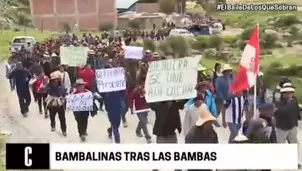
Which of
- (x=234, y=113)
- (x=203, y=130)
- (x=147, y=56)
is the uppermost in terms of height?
(x=147, y=56)

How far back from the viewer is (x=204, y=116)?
159 inches

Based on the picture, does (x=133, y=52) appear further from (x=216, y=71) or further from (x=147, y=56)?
(x=216, y=71)

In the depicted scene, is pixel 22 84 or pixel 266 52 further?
pixel 22 84

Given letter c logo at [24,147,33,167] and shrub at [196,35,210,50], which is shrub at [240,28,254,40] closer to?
shrub at [196,35,210,50]

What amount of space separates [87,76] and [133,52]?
1.05 ft

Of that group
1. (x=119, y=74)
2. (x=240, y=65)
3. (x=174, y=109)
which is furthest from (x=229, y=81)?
(x=119, y=74)

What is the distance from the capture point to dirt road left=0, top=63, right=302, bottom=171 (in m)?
4.05

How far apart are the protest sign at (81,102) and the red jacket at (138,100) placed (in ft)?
0.83

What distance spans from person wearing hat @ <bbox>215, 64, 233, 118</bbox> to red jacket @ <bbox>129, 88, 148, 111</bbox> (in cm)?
44

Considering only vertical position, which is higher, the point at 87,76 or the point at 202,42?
the point at 202,42

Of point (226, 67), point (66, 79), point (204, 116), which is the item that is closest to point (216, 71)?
point (226, 67)

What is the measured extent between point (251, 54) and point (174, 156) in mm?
770

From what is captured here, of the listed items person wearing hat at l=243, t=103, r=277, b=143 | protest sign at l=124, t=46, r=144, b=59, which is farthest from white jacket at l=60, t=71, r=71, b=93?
person wearing hat at l=243, t=103, r=277, b=143

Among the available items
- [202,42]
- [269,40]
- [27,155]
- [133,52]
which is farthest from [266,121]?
[27,155]
